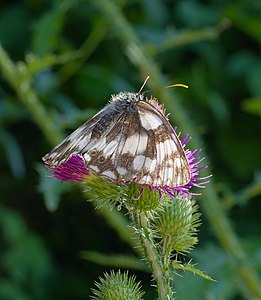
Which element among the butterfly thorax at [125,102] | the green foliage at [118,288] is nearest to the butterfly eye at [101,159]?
the butterfly thorax at [125,102]

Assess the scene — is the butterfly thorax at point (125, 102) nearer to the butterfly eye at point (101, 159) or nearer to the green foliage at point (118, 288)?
the butterfly eye at point (101, 159)

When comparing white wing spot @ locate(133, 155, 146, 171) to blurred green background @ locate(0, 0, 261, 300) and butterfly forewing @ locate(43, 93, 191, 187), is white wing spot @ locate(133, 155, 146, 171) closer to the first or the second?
butterfly forewing @ locate(43, 93, 191, 187)

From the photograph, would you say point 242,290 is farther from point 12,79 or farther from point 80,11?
point 80,11

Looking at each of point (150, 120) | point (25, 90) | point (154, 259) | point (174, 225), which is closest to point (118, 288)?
point (154, 259)

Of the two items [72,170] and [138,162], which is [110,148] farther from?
[72,170]

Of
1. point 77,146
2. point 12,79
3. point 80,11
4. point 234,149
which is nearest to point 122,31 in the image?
point 12,79

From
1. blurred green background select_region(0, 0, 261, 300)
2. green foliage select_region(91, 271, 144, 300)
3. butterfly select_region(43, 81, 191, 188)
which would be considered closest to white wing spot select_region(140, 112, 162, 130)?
butterfly select_region(43, 81, 191, 188)
